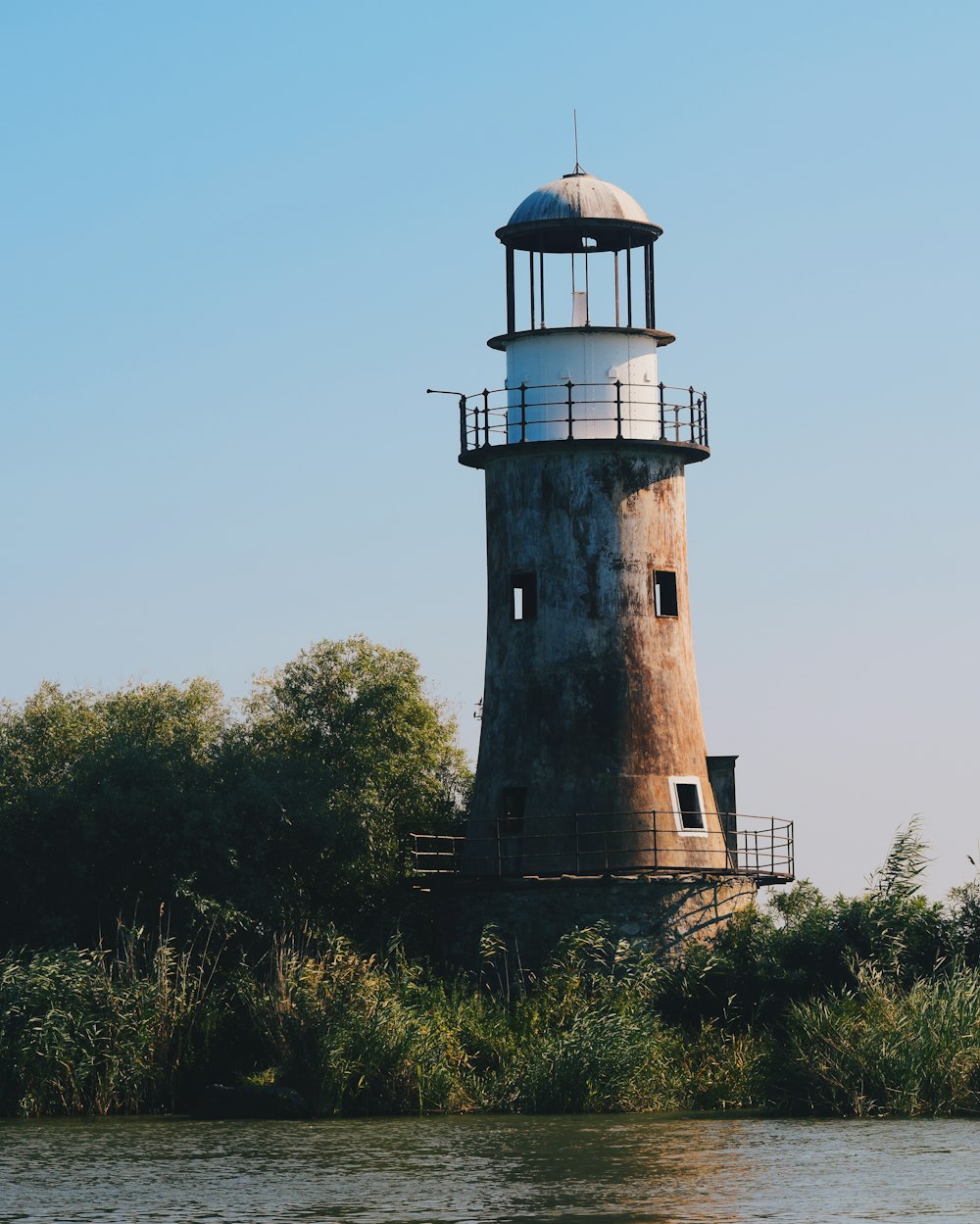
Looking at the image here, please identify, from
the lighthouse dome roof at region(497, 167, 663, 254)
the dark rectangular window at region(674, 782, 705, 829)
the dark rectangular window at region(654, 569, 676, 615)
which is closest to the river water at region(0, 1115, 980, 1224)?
the dark rectangular window at region(674, 782, 705, 829)

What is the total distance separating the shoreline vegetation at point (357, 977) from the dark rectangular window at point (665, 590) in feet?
19.5

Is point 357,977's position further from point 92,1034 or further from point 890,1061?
point 890,1061

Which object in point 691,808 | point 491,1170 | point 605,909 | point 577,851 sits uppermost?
point 691,808

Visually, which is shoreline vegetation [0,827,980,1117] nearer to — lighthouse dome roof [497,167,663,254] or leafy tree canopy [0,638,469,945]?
leafy tree canopy [0,638,469,945]

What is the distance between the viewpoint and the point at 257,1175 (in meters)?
29.6

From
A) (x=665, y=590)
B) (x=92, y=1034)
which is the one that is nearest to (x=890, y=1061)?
(x=665, y=590)

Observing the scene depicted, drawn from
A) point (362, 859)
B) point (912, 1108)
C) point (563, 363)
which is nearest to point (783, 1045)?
point (912, 1108)

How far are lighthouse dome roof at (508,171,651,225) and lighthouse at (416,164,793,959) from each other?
43 mm

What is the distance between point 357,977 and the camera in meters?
38.2

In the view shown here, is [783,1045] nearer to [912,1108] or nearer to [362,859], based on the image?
[912,1108]

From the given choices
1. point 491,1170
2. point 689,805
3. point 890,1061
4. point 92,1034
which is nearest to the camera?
point 491,1170

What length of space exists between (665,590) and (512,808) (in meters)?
5.11

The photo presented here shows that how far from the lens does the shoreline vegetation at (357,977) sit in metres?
36.2

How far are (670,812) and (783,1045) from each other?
6743 mm
